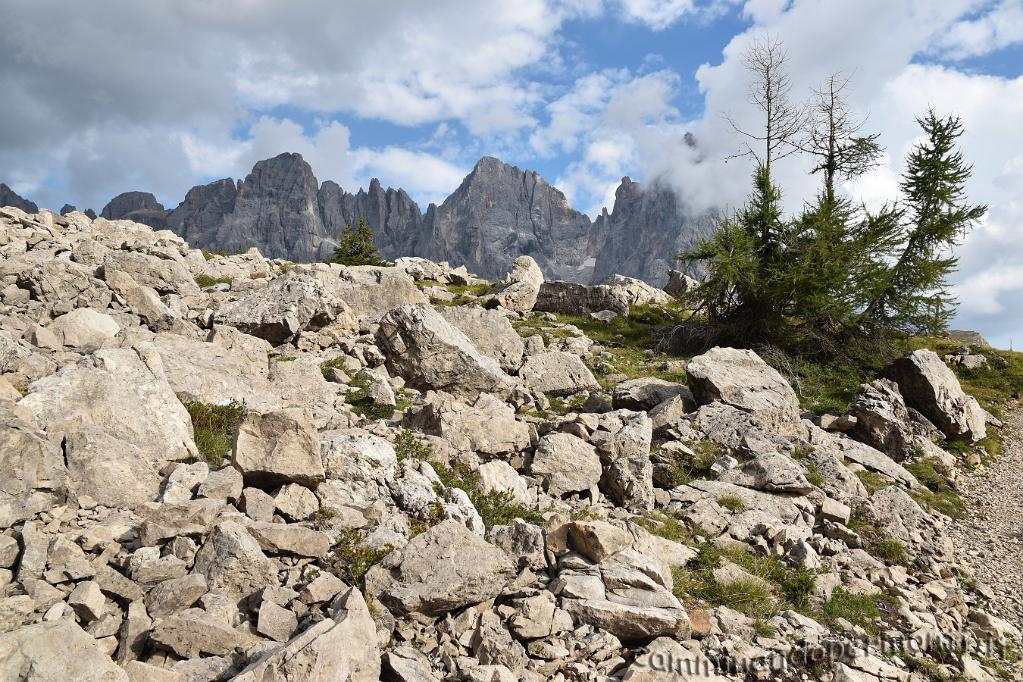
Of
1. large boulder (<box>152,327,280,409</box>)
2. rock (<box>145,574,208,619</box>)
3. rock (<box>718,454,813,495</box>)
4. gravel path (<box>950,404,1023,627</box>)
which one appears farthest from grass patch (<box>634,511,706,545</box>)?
large boulder (<box>152,327,280,409</box>)

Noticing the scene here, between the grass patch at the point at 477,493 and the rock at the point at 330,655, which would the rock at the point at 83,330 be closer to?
the grass patch at the point at 477,493

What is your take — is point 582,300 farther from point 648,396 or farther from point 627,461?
point 627,461

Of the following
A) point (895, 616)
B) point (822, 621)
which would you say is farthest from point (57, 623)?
point (895, 616)

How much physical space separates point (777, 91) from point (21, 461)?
129 feet

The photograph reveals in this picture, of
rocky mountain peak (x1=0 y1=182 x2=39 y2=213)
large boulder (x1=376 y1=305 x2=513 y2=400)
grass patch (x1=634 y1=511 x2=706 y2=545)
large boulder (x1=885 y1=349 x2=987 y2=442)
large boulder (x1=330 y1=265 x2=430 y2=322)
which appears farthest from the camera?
rocky mountain peak (x1=0 y1=182 x2=39 y2=213)

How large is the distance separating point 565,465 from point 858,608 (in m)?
5.21

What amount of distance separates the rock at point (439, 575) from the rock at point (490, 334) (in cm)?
1173

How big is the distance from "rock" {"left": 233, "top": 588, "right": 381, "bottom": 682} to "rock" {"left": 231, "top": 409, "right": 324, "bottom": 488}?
265 centimetres

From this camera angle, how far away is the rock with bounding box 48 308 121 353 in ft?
43.0

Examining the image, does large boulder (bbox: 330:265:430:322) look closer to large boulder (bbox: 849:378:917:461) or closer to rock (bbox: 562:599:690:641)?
large boulder (bbox: 849:378:917:461)

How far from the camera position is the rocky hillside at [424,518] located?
19.3ft

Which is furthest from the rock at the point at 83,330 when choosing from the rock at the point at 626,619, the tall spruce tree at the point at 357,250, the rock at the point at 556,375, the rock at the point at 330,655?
the tall spruce tree at the point at 357,250

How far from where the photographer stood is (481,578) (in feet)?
22.4

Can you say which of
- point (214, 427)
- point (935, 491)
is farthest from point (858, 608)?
point (214, 427)
